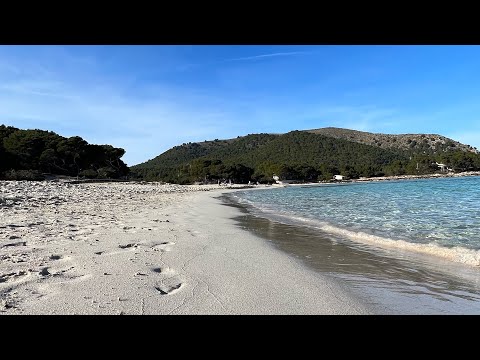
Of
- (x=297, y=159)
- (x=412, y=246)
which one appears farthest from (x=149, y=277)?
(x=297, y=159)

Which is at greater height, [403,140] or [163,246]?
[403,140]

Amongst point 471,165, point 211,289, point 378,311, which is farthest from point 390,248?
point 471,165

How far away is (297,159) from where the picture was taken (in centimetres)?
12762

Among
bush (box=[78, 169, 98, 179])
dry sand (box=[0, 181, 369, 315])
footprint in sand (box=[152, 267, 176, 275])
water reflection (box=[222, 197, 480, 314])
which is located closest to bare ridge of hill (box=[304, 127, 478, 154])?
bush (box=[78, 169, 98, 179])

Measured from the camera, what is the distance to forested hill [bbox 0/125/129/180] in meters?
40.6

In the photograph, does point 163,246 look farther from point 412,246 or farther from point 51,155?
point 51,155

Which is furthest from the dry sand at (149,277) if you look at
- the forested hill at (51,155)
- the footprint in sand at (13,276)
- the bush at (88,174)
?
the bush at (88,174)

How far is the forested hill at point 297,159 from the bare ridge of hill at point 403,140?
0.43 meters

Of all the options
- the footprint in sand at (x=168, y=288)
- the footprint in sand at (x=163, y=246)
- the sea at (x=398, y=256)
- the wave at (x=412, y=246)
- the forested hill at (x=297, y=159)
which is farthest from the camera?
the forested hill at (x=297, y=159)

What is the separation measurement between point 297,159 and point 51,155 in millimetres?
94047

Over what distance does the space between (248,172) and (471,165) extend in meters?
64.3

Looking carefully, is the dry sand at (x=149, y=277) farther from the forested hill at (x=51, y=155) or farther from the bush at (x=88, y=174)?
the bush at (x=88, y=174)

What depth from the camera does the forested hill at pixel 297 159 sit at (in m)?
91.4
